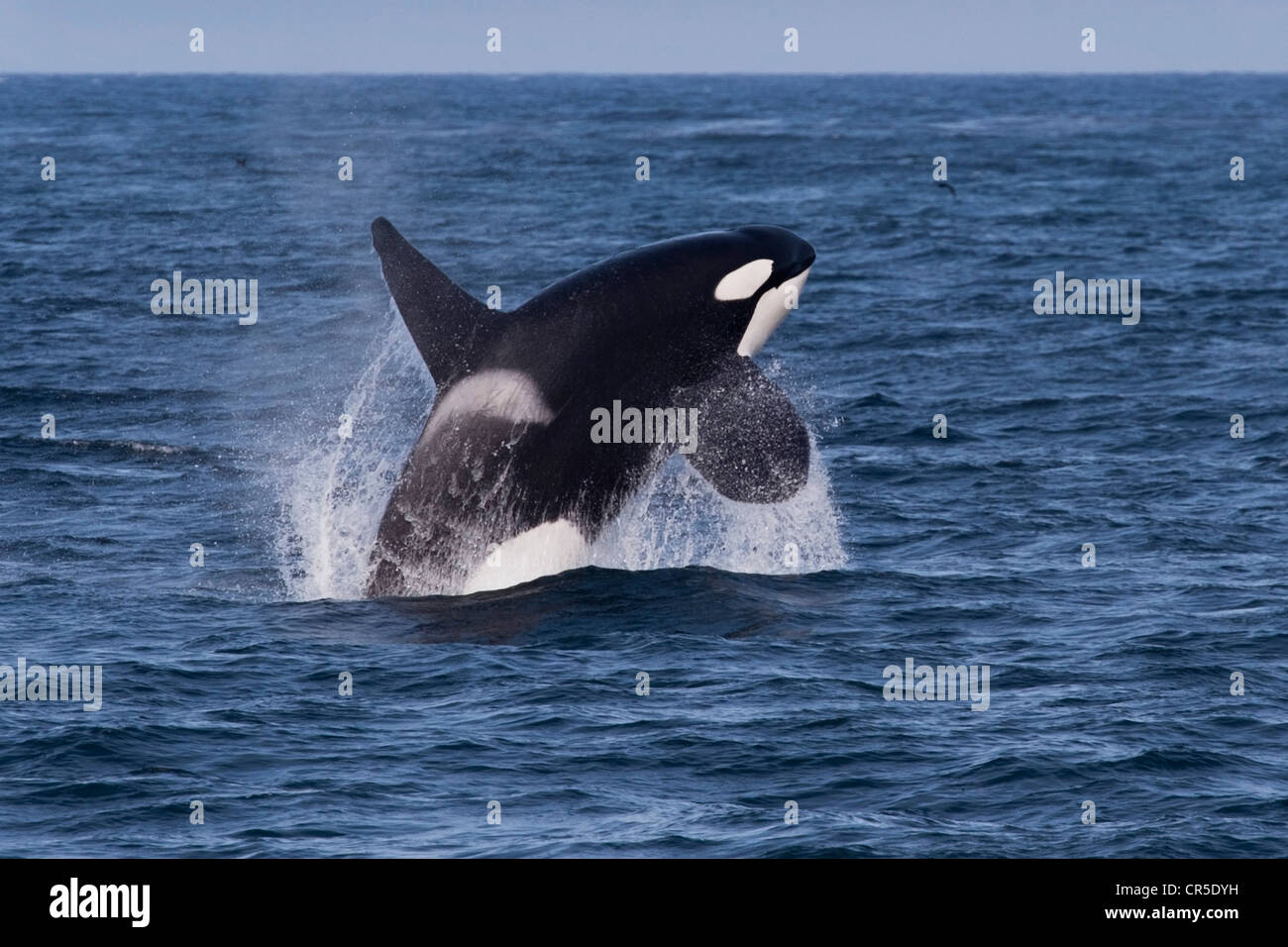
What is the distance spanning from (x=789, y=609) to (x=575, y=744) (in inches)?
178

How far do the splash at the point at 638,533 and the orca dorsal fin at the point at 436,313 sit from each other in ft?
5.31

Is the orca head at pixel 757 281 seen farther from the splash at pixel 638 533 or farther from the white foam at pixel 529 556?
the white foam at pixel 529 556

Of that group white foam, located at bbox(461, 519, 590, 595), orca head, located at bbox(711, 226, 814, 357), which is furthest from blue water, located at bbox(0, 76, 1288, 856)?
orca head, located at bbox(711, 226, 814, 357)

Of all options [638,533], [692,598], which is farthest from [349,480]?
[692,598]

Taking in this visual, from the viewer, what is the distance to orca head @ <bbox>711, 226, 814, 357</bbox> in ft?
59.3

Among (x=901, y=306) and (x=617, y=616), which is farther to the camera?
(x=901, y=306)

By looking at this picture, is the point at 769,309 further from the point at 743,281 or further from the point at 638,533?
the point at 638,533

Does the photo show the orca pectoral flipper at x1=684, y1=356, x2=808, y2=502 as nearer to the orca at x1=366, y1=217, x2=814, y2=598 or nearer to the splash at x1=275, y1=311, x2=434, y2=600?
the orca at x1=366, y1=217, x2=814, y2=598

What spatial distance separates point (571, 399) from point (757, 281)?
2.23 metres

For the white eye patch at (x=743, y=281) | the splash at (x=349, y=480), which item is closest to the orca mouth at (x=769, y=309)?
the white eye patch at (x=743, y=281)

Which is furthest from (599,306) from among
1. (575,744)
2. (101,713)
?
(101,713)

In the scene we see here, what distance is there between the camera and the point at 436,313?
1745cm

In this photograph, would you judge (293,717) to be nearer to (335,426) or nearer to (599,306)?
(599,306)

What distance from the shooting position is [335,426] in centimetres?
2992
